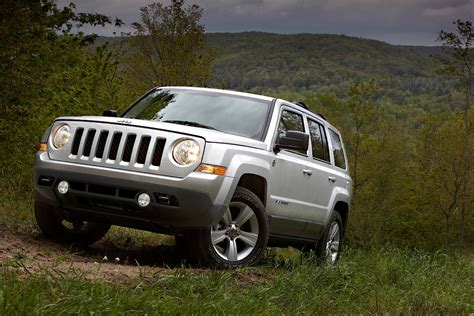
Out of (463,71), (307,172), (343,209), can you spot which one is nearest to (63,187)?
(307,172)

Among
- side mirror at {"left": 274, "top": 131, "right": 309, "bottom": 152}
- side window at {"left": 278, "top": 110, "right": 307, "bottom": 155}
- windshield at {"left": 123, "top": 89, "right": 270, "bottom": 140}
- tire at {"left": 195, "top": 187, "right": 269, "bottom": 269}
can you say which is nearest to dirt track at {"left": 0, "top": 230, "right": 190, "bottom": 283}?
tire at {"left": 195, "top": 187, "right": 269, "bottom": 269}

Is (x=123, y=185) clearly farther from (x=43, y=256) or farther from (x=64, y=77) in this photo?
(x=64, y=77)

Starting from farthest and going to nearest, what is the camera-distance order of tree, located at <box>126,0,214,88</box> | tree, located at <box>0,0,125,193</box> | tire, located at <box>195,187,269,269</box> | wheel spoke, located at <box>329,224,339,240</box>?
tree, located at <box>126,0,214,88</box>
tree, located at <box>0,0,125,193</box>
wheel spoke, located at <box>329,224,339,240</box>
tire, located at <box>195,187,269,269</box>

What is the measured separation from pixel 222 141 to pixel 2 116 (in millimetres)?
9617

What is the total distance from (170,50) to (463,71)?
17226 mm

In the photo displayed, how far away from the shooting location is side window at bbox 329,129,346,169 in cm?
938

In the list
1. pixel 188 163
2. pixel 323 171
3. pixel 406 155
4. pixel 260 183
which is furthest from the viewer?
pixel 406 155

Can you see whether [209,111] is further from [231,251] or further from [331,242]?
[331,242]

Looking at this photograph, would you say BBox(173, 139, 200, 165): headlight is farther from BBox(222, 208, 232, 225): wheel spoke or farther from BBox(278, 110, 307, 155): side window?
BBox(278, 110, 307, 155): side window

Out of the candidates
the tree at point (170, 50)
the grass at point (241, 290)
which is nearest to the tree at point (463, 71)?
the tree at point (170, 50)

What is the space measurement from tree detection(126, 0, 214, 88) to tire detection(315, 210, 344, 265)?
2466 cm

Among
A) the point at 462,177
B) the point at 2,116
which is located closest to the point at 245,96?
the point at 2,116

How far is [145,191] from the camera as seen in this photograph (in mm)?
6035

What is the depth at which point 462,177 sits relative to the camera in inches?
1527
